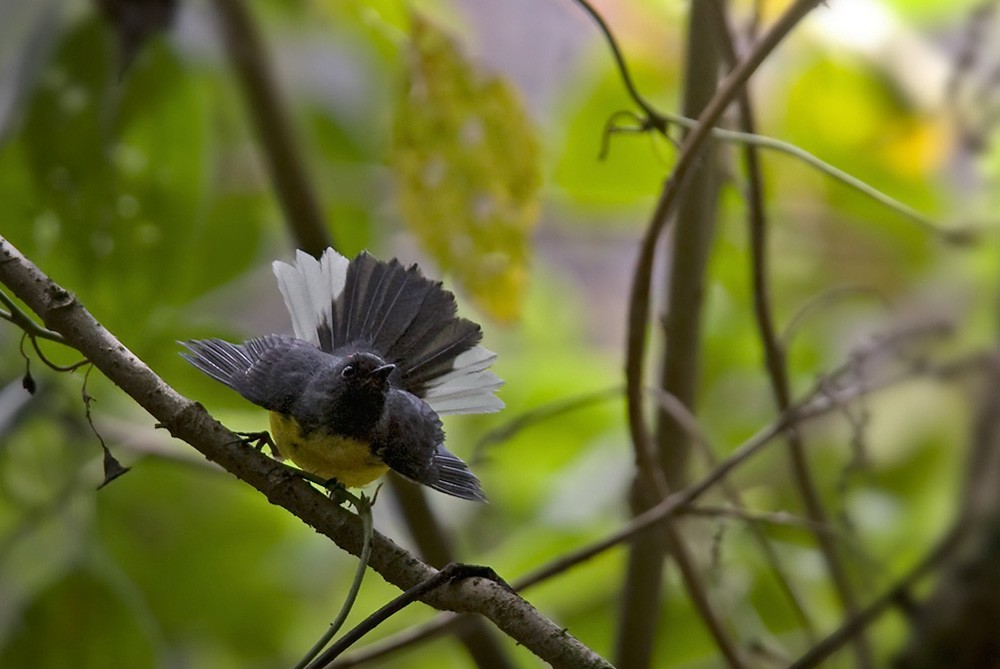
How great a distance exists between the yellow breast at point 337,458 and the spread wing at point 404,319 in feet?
0.18

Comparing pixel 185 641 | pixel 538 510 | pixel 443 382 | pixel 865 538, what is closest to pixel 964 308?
pixel 865 538

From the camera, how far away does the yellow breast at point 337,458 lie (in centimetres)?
56

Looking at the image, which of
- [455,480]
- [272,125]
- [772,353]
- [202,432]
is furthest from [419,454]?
[272,125]

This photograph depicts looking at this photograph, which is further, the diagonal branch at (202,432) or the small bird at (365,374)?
the small bird at (365,374)

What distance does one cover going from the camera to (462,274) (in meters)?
0.88

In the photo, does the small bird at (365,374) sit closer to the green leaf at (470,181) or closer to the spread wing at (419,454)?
the spread wing at (419,454)

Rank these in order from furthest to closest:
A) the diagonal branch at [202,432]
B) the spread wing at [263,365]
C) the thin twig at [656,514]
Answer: the thin twig at [656,514] < the spread wing at [263,365] < the diagonal branch at [202,432]

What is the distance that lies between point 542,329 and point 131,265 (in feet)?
2.61

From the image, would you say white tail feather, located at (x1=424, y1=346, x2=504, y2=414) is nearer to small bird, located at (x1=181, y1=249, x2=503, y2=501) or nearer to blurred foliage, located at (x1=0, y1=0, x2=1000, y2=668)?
small bird, located at (x1=181, y1=249, x2=503, y2=501)

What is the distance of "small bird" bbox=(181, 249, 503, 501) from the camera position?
1.83 ft

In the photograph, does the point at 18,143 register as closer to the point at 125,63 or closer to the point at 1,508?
the point at 125,63

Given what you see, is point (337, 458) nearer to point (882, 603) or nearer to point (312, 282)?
point (312, 282)

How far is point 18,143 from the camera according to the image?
904 millimetres

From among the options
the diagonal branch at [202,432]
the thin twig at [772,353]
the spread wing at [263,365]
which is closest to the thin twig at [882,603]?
the thin twig at [772,353]
